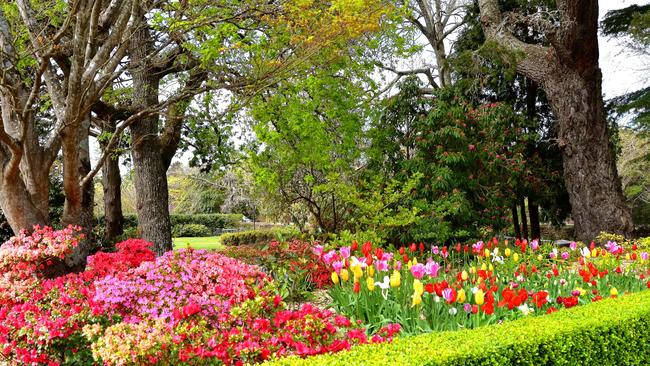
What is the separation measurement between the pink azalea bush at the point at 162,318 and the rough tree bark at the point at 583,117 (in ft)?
25.5

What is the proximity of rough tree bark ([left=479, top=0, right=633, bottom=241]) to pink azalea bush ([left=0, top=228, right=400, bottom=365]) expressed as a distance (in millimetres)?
7779

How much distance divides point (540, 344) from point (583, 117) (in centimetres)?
804

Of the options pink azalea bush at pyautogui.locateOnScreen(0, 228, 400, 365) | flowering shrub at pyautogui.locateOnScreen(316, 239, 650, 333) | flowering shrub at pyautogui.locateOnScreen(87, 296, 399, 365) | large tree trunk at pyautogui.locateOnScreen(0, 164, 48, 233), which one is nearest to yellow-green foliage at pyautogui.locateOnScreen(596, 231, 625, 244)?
flowering shrub at pyautogui.locateOnScreen(316, 239, 650, 333)

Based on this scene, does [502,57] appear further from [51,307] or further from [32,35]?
[51,307]

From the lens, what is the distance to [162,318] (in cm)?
334

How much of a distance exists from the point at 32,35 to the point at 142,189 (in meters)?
4.20

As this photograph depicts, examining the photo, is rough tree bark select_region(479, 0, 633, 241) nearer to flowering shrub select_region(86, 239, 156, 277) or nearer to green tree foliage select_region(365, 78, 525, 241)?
green tree foliage select_region(365, 78, 525, 241)

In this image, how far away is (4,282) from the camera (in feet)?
15.7

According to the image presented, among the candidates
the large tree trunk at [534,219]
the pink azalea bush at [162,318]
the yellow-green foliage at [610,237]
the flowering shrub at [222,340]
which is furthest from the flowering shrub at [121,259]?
the large tree trunk at [534,219]

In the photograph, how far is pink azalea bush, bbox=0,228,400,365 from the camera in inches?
122

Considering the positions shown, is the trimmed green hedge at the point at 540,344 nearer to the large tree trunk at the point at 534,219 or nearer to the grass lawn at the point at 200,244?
the large tree trunk at the point at 534,219

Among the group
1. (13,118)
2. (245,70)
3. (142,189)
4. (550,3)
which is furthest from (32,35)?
(550,3)

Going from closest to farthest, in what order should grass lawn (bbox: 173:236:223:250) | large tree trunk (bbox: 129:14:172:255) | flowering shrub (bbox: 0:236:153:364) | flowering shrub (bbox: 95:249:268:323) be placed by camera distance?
flowering shrub (bbox: 0:236:153:364) < flowering shrub (bbox: 95:249:268:323) < large tree trunk (bbox: 129:14:172:255) < grass lawn (bbox: 173:236:223:250)

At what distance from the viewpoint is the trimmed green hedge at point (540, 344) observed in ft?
9.25
